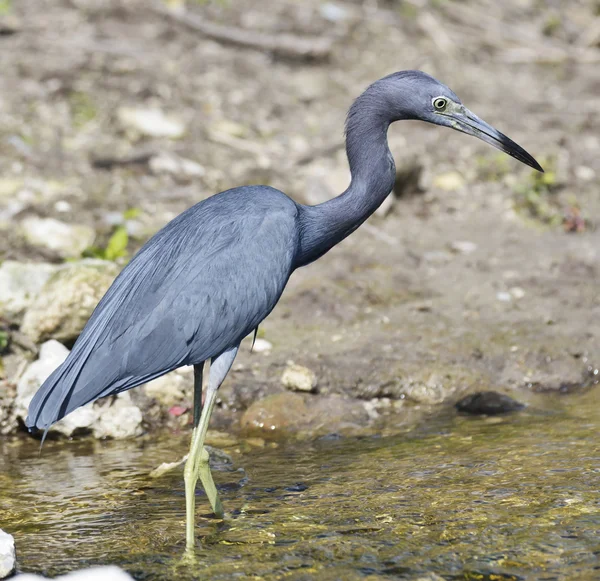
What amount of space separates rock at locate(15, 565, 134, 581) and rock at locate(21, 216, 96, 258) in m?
3.62

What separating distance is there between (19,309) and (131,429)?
3.82ft

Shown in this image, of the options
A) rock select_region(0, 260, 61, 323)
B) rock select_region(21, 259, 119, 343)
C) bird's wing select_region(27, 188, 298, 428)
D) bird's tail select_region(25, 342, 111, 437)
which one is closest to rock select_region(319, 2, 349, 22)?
rock select_region(0, 260, 61, 323)

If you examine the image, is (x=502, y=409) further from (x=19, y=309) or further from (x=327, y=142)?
(x=327, y=142)

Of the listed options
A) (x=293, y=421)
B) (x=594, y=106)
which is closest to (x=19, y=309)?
(x=293, y=421)

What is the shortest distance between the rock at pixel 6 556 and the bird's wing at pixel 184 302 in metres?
0.62

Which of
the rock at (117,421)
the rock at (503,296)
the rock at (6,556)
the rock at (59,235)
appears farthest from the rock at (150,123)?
the rock at (6,556)

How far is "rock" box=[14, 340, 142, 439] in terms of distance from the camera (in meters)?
5.46

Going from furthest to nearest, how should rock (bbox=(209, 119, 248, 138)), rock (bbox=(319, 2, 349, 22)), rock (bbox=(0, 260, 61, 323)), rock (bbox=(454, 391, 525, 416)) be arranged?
rock (bbox=(319, 2, 349, 22)) < rock (bbox=(209, 119, 248, 138)) < rock (bbox=(0, 260, 61, 323)) < rock (bbox=(454, 391, 525, 416))

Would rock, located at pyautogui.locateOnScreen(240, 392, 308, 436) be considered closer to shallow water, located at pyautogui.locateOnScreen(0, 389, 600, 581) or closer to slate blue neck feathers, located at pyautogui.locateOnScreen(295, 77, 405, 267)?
shallow water, located at pyautogui.locateOnScreen(0, 389, 600, 581)

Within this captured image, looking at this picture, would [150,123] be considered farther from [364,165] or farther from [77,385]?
[77,385]

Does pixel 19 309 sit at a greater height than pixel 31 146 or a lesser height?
lesser

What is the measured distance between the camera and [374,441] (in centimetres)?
534

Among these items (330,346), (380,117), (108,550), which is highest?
(380,117)

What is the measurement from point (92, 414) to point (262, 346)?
3.87 ft
